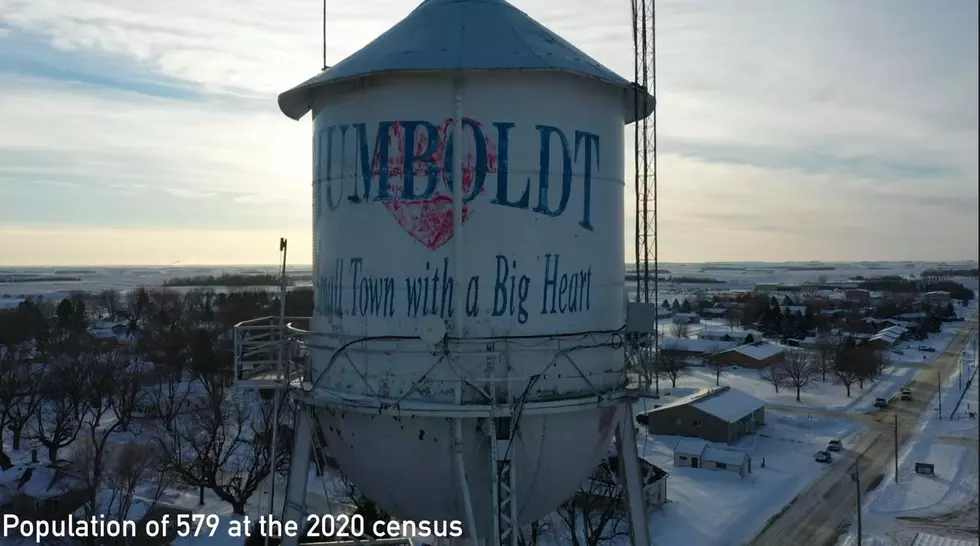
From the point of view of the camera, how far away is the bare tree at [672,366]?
5056 centimetres

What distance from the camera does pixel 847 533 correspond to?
2325 centimetres

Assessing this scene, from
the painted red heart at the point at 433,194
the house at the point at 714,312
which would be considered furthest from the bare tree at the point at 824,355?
the painted red heart at the point at 433,194

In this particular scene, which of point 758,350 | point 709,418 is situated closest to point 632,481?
point 709,418

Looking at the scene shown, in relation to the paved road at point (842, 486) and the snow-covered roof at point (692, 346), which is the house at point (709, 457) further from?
the snow-covered roof at point (692, 346)

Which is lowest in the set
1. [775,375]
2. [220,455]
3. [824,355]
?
[220,455]

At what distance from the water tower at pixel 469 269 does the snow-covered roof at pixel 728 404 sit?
29.9 metres

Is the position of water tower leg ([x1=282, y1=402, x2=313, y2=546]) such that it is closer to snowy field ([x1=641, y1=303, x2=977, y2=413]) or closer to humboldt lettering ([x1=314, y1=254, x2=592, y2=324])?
humboldt lettering ([x1=314, y1=254, x2=592, y2=324])

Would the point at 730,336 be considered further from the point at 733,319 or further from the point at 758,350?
the point at 733,319

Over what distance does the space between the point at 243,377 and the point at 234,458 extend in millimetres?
26989

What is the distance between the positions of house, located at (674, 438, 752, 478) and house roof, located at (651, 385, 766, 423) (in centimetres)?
360

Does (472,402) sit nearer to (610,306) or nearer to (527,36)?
(610,306)

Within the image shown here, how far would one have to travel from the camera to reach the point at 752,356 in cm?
5738

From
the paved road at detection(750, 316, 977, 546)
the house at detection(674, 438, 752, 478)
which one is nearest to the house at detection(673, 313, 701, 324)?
the paved road at detection(750, 316, 977, 546)

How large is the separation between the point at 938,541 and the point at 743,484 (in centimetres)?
763
